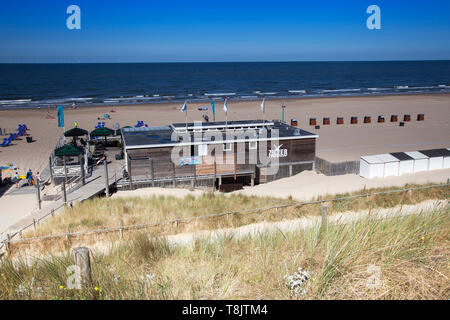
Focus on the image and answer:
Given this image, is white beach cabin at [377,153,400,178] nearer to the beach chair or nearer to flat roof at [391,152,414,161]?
flat roof at [391,152,414,161]

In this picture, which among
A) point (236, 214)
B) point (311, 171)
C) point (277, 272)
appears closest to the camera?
point (277, 272)

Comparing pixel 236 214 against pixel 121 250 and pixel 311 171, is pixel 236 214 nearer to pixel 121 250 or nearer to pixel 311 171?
pixel 121 250

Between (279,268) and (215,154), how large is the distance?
14.7 metres

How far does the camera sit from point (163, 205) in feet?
45.5

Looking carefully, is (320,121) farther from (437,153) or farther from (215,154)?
(215,154)

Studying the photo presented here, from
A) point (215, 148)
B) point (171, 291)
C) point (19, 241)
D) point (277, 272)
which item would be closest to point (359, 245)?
point (277, 272)

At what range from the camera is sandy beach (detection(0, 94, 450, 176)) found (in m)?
27.2

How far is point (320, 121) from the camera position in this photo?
39.0 m

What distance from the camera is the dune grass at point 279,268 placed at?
13.2 feet

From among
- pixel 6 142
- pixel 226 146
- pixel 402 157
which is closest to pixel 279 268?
pixel 226 146

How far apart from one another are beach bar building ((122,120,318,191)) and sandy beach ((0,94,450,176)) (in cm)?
533

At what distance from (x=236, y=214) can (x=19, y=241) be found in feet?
20.8

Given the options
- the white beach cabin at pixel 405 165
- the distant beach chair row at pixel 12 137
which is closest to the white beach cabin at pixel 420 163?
the white beach cabin at pixel 405 165

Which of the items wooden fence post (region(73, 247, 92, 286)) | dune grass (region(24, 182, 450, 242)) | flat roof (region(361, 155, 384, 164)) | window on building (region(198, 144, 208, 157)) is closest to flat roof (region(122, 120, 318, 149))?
window on building (region(198, 144, 208, 157))
